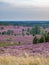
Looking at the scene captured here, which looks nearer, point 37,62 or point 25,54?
point 37,62

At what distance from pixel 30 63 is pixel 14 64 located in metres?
0.87

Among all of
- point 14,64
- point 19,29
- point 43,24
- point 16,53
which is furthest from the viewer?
point 43,24

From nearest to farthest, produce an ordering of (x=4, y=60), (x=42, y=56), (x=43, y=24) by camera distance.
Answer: (x=4, y=60) < (x=42, y=56) < (x=43, y=24)

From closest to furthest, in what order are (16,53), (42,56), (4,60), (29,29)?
(4,60) < (42,56) < (16,53) < (29,29)

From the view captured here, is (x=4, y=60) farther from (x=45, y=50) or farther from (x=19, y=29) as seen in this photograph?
(x=19, y=29)

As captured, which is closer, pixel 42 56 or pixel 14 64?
pixel 14 64

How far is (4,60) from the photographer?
39.2 feet

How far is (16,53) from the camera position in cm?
1407

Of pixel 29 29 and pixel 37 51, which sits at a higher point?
pixel 37 51

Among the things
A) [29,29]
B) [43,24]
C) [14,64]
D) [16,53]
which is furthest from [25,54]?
[43,24]

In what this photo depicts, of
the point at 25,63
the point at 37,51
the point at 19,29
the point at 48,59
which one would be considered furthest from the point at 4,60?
the point at 19,29

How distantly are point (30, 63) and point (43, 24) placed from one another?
53939 millimetres

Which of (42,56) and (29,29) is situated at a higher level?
(42,56)

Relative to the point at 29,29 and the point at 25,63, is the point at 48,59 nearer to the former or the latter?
the point at 25,63
